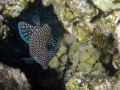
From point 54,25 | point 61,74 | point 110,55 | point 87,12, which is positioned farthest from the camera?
Result: point 54,25

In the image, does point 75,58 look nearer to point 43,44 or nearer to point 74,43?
point 74,43

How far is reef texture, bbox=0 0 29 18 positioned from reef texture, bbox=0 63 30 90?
2.44 metres

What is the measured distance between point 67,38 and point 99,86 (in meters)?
1.88

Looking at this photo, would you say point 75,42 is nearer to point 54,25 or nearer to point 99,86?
point 54,25

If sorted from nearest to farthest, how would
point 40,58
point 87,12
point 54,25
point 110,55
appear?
point 40,58 → point 87,12 → point 110,55 → point 54,25

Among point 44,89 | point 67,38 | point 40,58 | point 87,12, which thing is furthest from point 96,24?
point 44,89

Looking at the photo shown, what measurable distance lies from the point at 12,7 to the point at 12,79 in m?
2.71

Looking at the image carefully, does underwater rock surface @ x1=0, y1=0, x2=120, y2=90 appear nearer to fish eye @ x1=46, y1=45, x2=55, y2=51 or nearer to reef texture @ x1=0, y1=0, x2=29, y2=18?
reef texture @ x1=0, y1=0, x2=29, y2=18

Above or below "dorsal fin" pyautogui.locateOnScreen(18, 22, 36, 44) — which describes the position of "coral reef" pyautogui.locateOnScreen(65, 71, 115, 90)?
below

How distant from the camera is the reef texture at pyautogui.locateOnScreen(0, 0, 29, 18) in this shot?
19.0 ft

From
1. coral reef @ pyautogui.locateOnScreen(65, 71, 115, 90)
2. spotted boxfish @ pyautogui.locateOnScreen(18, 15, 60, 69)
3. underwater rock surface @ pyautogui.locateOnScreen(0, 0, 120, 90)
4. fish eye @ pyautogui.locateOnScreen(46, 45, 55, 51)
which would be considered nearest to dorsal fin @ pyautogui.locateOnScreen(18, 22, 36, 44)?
spotted boxfish @ pyautogui.locateOnScreen(18, 15, 60, 69)

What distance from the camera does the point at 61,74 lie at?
570 cm

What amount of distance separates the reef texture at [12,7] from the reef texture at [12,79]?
8.01 ft

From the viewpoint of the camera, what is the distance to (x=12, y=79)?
3822 mm
